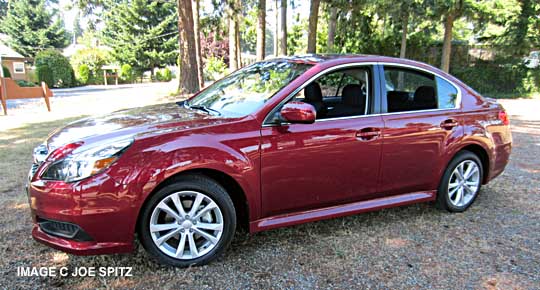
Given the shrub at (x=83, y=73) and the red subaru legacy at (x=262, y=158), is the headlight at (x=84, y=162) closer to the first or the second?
the red subaru legacy at (x=262, y=158)

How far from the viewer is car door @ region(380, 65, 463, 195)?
3516 millimetres

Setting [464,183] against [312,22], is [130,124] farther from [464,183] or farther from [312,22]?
[312,22]

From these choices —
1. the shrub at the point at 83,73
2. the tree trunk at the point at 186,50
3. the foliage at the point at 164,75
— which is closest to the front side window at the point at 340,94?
the tree trunk at the point at 186,50

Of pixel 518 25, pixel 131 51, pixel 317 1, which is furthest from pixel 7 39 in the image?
pixel 518 25

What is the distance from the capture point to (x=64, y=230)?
2607mm

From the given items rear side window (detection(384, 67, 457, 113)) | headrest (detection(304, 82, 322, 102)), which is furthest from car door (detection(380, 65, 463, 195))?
headrest (detection(304, 82, 322, 102))

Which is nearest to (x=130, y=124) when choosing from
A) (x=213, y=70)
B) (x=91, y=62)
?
(x=213, y=70)

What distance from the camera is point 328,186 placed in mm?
3268

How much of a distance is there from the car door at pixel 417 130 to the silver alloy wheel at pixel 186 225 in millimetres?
1658

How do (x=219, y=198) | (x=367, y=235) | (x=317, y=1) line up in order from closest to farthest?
(x=219, y=198), (x=367, y=235), (x=317, y=1)

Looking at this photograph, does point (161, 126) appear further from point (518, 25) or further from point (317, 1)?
point (518, 25)

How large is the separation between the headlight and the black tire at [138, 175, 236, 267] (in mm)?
406

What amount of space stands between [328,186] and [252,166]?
30.2 inches

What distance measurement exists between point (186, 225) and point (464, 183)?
3025 mm
